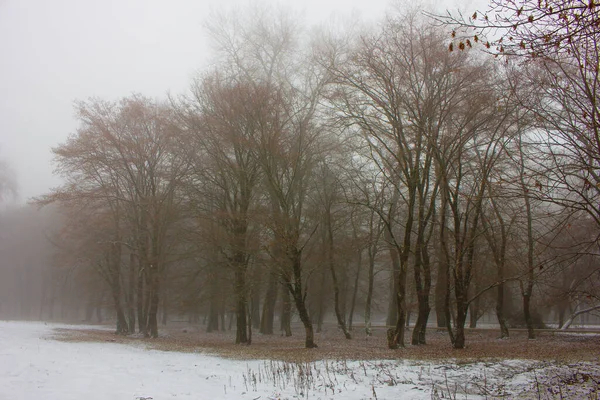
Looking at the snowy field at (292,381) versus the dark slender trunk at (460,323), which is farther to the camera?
the dark slender trunk at (460,323)

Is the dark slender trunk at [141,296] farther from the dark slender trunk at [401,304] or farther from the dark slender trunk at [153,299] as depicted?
the dark slender trunk at [401,304]

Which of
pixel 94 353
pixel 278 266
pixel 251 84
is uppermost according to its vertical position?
pixel 251 84

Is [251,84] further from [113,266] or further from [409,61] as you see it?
[113,266]

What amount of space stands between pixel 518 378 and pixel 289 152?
1210 cm

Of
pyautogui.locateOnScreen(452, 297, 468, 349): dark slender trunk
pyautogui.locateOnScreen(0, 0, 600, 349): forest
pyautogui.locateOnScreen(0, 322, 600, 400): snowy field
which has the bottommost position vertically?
pyautogui.locateOnScreen(0, 322, 600, 400): snowy field

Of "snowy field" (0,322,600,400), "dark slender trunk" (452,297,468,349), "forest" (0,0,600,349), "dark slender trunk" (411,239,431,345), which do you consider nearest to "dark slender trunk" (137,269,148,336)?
"forest" (0,0,600,349)

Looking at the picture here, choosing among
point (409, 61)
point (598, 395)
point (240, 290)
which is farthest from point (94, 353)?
point (409, 61)

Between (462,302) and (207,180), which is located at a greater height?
(207,180)

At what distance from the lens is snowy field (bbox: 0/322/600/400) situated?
809 cm

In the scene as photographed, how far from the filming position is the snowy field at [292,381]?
8094mm

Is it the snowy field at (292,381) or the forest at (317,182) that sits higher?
the forest at (317,182)

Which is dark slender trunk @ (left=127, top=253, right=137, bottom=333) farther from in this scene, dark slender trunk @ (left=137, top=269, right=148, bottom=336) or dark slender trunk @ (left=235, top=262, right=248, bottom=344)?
dark slender trunk @ (left=235, top=262, right=248, bottom=344)

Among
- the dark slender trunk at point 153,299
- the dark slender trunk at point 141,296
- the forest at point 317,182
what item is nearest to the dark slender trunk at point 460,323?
the forest at point 317,182

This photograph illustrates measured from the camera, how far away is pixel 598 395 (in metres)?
7.52
